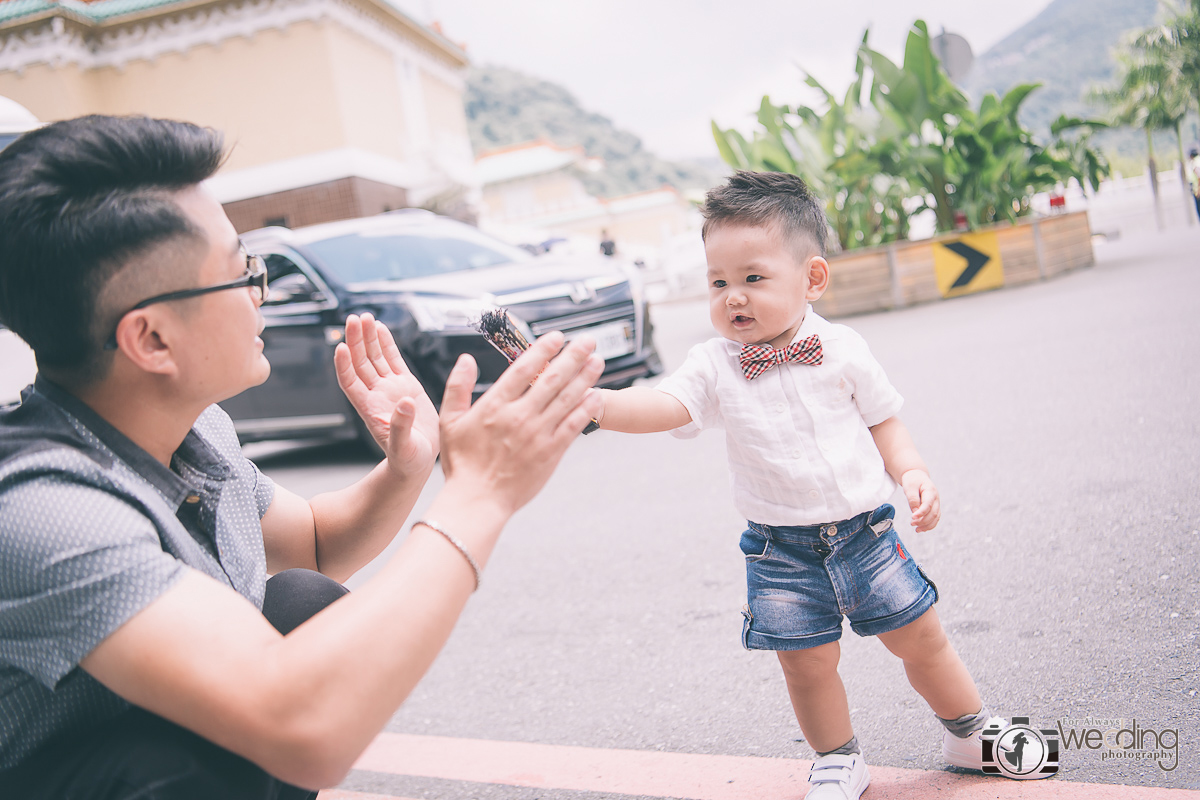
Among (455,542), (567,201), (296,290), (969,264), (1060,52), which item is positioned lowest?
(969,264)

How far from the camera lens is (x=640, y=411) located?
1.80 meters

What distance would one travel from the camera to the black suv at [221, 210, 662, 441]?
555 cm

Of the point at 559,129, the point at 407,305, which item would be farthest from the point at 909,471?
the point at 559,129

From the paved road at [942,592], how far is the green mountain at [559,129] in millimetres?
70489

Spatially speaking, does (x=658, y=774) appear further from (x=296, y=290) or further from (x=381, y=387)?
(x=296, y=290)

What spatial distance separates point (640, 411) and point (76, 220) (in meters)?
1.03

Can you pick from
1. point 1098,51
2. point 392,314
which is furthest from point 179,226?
point 1098,51

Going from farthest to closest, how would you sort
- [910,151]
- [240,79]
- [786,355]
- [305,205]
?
1. [305,205]
2. [240,79]
3. [910,151]
4. [786,355]

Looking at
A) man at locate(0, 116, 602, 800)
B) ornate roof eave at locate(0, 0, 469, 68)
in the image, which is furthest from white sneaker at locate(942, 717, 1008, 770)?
ornate roof eave at locate(0, 0, 469, 68)

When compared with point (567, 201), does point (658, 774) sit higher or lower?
lower

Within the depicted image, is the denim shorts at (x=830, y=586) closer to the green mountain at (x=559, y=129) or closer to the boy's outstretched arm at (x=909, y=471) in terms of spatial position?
the boy's outstretched arm at (x=909, y=471)

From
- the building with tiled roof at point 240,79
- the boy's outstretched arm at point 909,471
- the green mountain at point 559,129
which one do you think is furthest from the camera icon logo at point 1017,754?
the green mountain at point 559,129

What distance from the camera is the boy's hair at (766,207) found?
1.80 metres

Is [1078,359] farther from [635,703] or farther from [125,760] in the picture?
[125,760]
